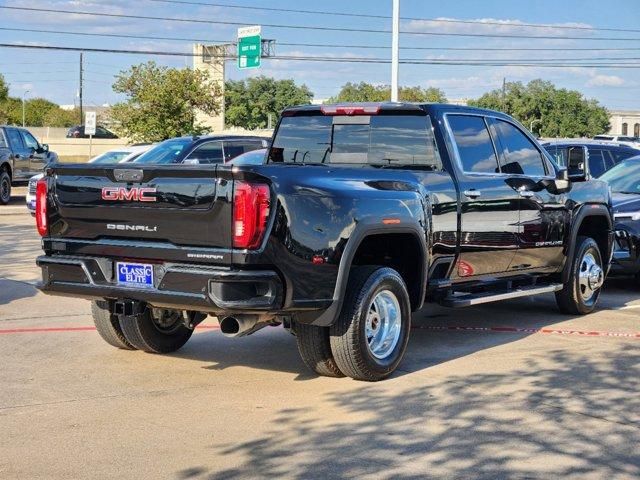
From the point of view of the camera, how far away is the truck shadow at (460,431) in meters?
5.11

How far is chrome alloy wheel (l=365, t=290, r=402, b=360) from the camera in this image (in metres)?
7.02

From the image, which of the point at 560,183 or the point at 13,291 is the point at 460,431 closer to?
the point at 560,183

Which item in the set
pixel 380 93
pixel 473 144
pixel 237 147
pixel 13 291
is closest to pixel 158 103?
pixel 237 147

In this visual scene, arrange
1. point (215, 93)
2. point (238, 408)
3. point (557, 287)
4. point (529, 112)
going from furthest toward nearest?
point (529, 112) → point (215, 93) → point (557, 287) → point (238, 408)

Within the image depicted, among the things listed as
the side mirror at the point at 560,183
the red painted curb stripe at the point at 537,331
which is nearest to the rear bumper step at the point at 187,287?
the red painted curb stripe at the point at 537,331

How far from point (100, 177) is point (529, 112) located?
86415 millimetres

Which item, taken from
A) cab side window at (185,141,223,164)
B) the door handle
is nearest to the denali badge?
the door handle

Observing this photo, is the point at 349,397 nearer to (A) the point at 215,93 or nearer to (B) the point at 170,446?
(B) the point at 170,446

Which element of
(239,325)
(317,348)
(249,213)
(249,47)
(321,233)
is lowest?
(317,348)

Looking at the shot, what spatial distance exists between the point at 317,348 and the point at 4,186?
20.4 metres

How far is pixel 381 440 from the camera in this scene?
5582 mm

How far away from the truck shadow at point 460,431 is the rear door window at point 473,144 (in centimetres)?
190

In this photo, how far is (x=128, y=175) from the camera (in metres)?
6.51

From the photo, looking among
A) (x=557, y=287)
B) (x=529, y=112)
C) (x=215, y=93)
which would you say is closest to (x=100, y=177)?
(x=557, y=287)
